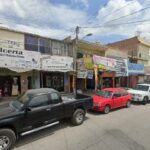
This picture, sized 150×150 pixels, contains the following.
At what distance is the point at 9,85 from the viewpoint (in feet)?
48.4

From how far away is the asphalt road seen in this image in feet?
19.7

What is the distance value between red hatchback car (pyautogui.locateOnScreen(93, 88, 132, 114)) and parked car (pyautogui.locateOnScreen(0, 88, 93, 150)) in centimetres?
226

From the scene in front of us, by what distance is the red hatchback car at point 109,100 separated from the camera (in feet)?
34.6

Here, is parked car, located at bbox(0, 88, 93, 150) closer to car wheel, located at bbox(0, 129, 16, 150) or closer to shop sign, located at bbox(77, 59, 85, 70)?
car wheel, located at bbox(0, 129, 16, 150)

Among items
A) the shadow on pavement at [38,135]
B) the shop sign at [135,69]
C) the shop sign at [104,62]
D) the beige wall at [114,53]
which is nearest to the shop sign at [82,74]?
the shop sign at [104,62]

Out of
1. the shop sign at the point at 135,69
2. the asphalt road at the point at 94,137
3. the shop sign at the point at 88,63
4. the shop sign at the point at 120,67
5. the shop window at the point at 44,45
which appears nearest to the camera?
the asphalt road at the point at 94,137

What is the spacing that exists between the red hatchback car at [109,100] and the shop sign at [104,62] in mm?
5969

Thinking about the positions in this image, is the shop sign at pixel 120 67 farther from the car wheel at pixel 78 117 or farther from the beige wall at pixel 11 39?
the car wheel at pixel 78 117

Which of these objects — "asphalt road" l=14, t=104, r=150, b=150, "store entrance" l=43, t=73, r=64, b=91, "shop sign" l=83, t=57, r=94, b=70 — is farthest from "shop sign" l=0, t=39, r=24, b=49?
"asphalt road" l=14, t=104, r=150, b=150

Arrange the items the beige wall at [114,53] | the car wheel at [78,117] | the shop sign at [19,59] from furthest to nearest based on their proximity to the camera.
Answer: the beige wall at [114,53], the shop sign at [19,59], the car wheel at [78,117]

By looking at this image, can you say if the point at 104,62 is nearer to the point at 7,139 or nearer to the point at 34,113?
the point at 34,113

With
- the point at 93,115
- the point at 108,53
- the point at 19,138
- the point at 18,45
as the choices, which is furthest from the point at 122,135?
the point at 108,53

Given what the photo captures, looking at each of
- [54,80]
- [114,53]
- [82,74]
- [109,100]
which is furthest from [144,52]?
[109,100]

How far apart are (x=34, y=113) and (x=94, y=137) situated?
102 inches
